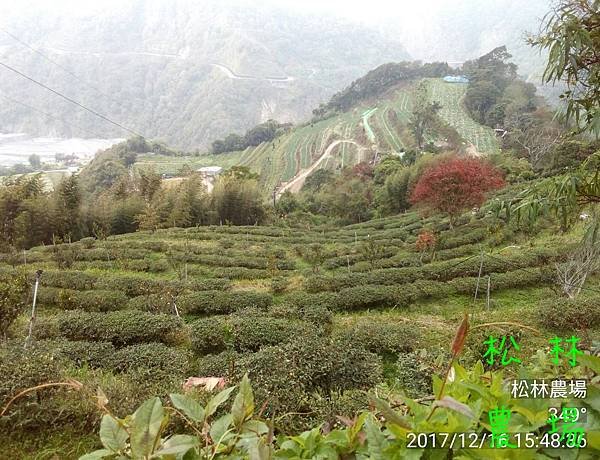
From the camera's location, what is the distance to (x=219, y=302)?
10297 mm

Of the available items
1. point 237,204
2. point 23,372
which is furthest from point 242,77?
point 23,372

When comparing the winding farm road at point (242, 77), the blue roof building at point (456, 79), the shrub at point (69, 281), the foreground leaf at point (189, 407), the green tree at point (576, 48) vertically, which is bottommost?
the shrub at point (69, 281)

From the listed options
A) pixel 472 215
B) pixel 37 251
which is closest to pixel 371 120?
pixel 472 215

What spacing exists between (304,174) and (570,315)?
45.9 meters

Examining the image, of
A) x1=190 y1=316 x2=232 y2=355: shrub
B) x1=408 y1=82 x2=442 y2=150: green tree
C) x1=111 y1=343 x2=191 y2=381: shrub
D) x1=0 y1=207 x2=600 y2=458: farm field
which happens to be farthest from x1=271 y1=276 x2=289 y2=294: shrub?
x1=408 y1=82 x2=442 y2=150: green tree

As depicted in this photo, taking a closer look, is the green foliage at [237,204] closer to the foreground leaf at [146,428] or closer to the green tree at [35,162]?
the foreground leaf at [146,428]

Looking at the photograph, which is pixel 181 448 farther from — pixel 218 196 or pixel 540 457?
pixel 218 196

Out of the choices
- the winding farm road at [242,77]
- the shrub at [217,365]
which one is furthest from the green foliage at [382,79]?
the winding farm road at [242,77]

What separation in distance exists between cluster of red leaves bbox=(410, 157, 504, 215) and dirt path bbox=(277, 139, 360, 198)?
103 ft

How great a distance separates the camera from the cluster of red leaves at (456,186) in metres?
15.4

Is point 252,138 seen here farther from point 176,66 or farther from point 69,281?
point 176,66

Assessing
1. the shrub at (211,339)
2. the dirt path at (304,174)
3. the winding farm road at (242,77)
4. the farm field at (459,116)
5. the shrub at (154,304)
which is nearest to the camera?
the shrub at (211,339)

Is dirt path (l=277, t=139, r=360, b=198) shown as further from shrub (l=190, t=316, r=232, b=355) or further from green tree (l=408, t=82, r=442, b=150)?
shrub (l=190, t=316, r=232, b=355)

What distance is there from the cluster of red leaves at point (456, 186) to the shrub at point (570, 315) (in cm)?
817
